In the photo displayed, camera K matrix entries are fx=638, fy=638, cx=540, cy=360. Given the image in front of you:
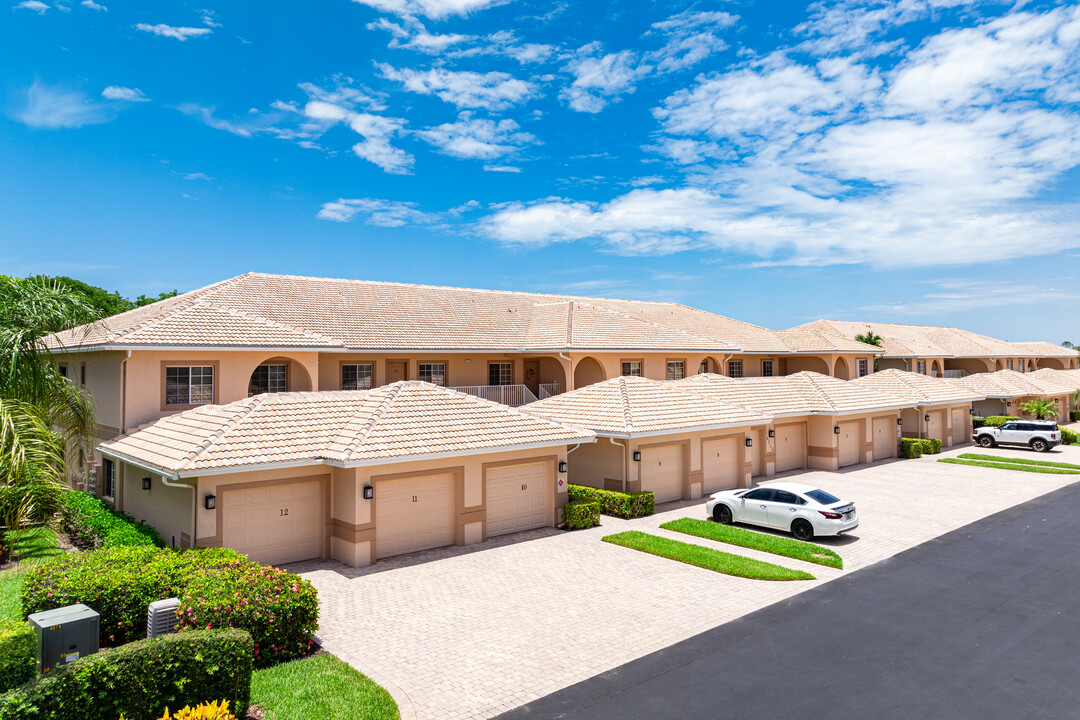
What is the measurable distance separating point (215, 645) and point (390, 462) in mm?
7041

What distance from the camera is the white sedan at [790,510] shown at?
1717 centimetres

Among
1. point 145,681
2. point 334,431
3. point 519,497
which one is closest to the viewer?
point 145,681

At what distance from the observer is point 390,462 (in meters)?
14.9

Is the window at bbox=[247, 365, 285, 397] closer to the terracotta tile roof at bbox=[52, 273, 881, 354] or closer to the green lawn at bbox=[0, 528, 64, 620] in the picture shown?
the terracotta tile roof at bbox=[52, 273, 881, 354]

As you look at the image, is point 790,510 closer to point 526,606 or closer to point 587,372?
point 526,606

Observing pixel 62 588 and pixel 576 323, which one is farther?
pixel 576 323

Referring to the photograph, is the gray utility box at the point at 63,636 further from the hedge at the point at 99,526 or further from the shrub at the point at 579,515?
the shrub at the point at 579,515

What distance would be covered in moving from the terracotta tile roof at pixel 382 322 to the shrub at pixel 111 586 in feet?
30.3

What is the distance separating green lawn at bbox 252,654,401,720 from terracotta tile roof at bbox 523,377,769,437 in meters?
12.4

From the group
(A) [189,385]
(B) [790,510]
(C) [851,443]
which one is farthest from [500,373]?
(C) [851,443]

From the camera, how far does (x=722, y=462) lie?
79.3ft

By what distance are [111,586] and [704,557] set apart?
39.6 feet

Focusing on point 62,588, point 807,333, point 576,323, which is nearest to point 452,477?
point 62,588

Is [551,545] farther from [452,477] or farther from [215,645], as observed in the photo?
[215,645]
